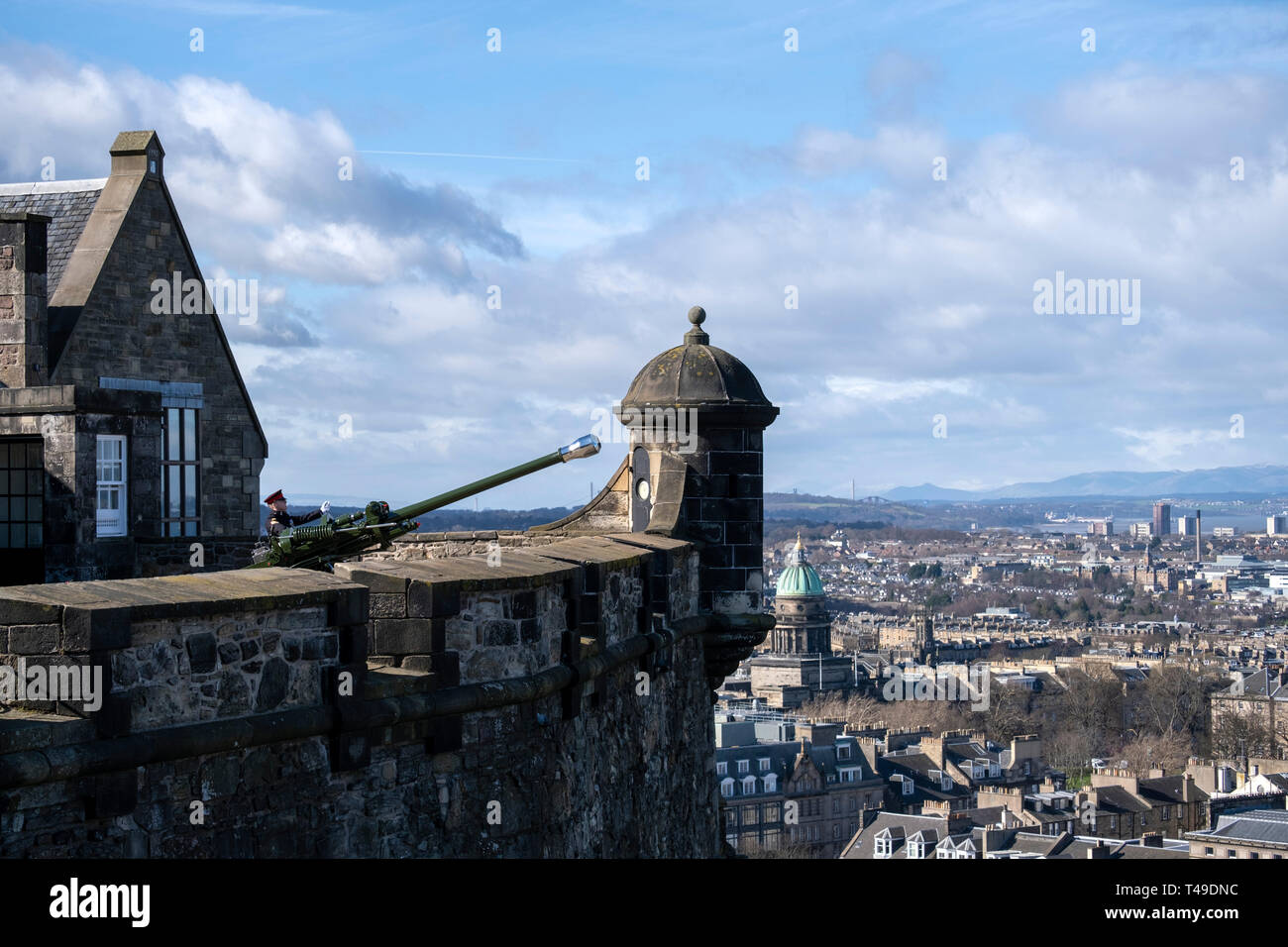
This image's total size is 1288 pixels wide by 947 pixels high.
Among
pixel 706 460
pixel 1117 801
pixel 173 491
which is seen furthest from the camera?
A: pixel 1117 801

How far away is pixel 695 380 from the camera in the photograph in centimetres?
1442

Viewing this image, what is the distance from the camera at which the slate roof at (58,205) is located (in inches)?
788

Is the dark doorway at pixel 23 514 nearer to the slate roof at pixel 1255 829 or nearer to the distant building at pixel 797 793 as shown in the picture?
the slate roof at pixel 1255 829

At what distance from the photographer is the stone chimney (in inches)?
695

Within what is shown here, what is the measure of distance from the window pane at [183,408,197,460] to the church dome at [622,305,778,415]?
308 inches

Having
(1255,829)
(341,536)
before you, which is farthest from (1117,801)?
(341,536)

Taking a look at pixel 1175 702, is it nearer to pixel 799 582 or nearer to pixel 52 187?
pixel 799 582

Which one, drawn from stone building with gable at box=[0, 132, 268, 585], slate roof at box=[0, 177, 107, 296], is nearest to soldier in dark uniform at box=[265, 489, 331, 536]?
stone building with gable at box=[0, 132, 268, 585]

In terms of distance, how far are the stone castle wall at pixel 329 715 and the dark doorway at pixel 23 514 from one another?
15.5 ft

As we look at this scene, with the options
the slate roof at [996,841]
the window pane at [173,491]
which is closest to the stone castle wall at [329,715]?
the window pane at [173,491]

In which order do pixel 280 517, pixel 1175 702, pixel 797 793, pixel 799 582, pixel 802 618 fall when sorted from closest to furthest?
1. pixel 280 517
2. pixel 797 793
3. pixel 1175 702
4. pixel 802 618
5. pixel 799 582

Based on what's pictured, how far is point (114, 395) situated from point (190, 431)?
750cm

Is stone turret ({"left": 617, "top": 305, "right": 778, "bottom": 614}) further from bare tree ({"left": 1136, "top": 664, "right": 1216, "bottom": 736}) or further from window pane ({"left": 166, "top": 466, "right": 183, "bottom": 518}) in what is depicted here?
bare tree ({"left": 1136, "top": 664, "right": 1216, "bottom": 736})
